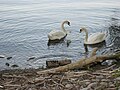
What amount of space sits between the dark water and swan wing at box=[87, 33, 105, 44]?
13.7 inches

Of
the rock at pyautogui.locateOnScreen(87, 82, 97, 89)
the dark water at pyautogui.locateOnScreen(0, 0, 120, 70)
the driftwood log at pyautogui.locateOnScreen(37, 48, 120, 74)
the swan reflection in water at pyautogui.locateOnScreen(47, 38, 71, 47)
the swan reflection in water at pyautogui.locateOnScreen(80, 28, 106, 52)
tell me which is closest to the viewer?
the rock at pyautogui.locateOnScreen(87, 82, 97, 89)

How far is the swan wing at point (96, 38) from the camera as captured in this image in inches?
662

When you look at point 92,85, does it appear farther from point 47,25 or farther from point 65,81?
point 47,25

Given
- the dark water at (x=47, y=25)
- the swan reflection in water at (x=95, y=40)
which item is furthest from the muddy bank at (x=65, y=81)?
the swan reflection in water at (x=95, y=40)

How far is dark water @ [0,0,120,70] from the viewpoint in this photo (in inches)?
586

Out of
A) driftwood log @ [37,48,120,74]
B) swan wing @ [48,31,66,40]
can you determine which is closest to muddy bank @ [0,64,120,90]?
driftwood log @ [37,48,120,74]

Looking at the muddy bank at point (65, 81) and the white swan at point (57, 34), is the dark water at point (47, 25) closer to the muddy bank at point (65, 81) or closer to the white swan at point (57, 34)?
the white swan at point (57, 34)

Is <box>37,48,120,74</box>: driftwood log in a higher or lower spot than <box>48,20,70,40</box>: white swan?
higher

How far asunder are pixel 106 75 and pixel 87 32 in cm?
843

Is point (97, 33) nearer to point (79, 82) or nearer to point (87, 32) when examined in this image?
point (87, 32)

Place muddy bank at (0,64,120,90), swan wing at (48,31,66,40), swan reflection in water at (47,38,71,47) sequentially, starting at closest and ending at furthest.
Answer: muddy bank at (0,64,120,90) < swan reflection in water at (47,38,71,47) < swan wing at (48,31,66,40)

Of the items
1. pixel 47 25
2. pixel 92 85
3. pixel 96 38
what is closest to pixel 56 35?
pixel 47 25

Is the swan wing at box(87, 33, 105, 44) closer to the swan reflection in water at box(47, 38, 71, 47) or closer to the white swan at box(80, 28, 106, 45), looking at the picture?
the white swan at box(80, 28, 106, 45)

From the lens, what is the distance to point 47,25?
19.7 m
